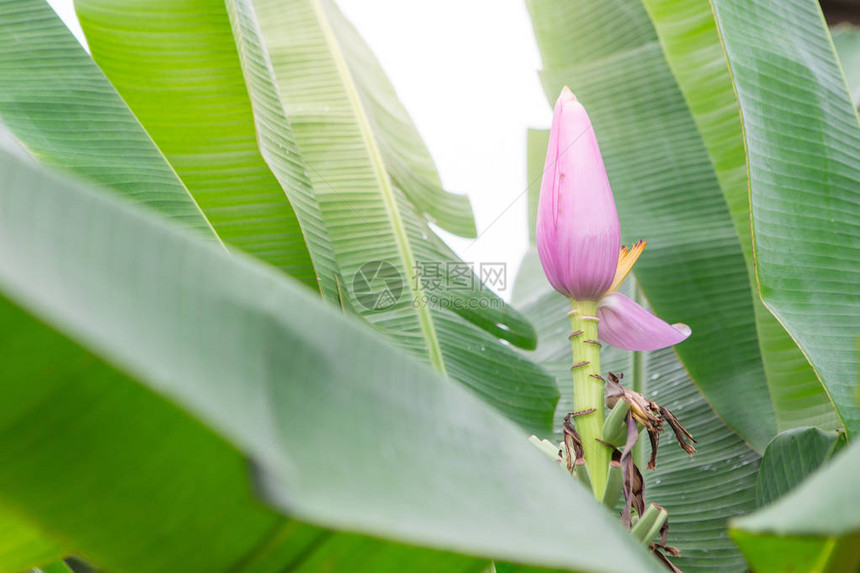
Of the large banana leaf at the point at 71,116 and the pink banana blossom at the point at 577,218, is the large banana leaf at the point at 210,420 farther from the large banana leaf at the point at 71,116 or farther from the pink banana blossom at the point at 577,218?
the large banana leaf at the point at 71,116

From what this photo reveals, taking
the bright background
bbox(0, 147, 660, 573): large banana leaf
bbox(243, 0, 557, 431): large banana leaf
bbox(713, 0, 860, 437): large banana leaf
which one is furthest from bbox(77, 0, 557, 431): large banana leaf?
bbox(0, 147, 660, 573): large banana leaf

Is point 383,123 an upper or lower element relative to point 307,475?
A: upper

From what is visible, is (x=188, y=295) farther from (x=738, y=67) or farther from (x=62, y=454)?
(x=738, y=67)

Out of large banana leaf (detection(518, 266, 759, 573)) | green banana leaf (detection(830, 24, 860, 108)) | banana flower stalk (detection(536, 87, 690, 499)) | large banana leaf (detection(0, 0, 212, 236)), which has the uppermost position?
green banana leaf (detection(830, 24, 860, 108))

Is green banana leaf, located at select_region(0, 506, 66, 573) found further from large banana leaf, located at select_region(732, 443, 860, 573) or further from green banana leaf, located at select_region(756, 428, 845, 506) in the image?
green banana leaf, located at select_region(756, 428, 845, 506)

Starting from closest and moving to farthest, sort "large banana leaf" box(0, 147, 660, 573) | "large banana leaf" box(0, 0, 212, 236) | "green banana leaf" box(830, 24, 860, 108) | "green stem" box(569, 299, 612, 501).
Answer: "large banana leaf" box(0, 147, 660, 573) → "green stem" box(569, 299, 612, 501) → "large banana leaf" box(0, 0, 212, 236) → "green banana leaf" box(830, 24, 860, 108)

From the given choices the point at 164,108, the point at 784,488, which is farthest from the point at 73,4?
the point at 784,488
